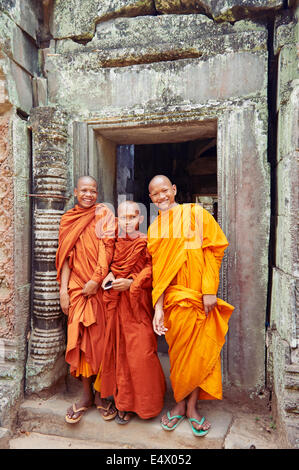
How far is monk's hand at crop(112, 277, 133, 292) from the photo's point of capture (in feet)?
8.10

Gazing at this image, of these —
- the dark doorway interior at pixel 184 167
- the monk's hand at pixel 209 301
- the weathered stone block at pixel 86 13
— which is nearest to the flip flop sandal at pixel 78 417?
the monk's hand at pixel 209 301

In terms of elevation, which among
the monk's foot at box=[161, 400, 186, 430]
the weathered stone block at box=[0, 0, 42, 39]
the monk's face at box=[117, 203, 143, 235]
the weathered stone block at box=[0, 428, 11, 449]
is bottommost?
the weathered stone block at box=[0, 428, 11, 449]

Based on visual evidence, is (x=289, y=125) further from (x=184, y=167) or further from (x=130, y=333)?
(x=184, y=167)

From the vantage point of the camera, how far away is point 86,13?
298 cm

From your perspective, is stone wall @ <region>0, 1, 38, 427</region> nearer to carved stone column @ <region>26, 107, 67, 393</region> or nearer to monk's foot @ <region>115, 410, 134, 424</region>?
carved stone column @ <region>26, 107, 67, 393</region>

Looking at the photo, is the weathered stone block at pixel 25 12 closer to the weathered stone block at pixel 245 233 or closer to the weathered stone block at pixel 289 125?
the weathered stone block at pixel 245 233

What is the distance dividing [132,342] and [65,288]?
0.71m

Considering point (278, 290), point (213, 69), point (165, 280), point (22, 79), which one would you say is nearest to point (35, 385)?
point (165, 280)

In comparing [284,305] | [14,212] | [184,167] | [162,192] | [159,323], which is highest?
[184,167]

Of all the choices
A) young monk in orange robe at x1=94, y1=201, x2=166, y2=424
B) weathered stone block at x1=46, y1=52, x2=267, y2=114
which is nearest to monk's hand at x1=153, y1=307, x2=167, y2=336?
young monk in orange robe at x1=94, y1=201, x2=166, y2=424

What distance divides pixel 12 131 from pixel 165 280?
72.0 inches

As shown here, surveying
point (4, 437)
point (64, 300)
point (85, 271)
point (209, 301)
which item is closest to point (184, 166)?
point (85, 271)

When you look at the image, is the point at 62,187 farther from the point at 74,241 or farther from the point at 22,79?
the point at 22,79

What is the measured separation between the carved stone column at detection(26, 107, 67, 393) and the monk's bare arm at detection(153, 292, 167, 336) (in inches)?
39.3
